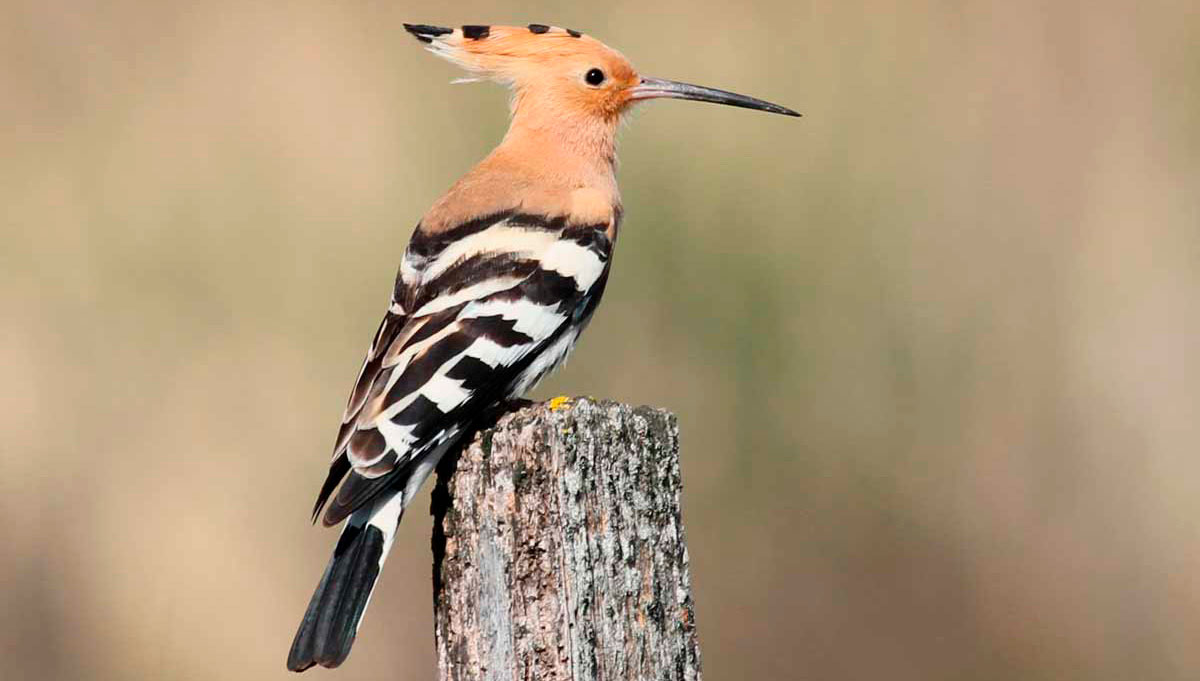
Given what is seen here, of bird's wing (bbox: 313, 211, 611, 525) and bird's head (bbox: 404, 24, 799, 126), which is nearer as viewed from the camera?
bird's wing (bbox: 313, 211, 611, 525)

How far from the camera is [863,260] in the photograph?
3.69 metres

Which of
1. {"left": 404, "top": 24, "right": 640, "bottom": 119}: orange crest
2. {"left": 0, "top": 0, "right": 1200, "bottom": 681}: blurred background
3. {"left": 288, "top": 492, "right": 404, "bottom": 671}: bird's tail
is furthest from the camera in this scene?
{"left": 0, "top": 0, "right": 1200, "bottom": 681}: blurred background

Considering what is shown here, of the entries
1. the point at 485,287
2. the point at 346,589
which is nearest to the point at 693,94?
the point at 485,287

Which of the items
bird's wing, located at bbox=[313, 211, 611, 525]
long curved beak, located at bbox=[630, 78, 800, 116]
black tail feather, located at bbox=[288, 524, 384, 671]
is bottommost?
black tail feather, located at bbox=[288, 524, 384, 671]

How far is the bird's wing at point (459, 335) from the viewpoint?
2.37 metres

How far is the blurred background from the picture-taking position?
353cm

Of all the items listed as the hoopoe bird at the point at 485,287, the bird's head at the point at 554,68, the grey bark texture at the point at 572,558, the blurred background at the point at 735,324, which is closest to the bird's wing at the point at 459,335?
the hoopoe bird at the point at 485,287

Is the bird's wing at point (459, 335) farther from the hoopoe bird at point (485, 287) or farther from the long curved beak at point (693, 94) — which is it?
the long curved beak at point (693, 94)

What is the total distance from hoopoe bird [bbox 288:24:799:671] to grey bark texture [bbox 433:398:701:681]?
304mm

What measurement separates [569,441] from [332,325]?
1.87m

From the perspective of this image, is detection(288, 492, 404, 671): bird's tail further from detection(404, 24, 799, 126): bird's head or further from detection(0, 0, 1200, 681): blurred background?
detection(404, 24, 799, 126): bird's head

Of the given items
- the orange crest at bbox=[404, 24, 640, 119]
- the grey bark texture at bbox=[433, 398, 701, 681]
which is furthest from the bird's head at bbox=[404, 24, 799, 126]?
the grey bark texture at bbox=[433, 398, 701, 681]

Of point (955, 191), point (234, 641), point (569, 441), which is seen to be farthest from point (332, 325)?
point (569, 441)

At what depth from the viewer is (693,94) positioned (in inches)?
134
